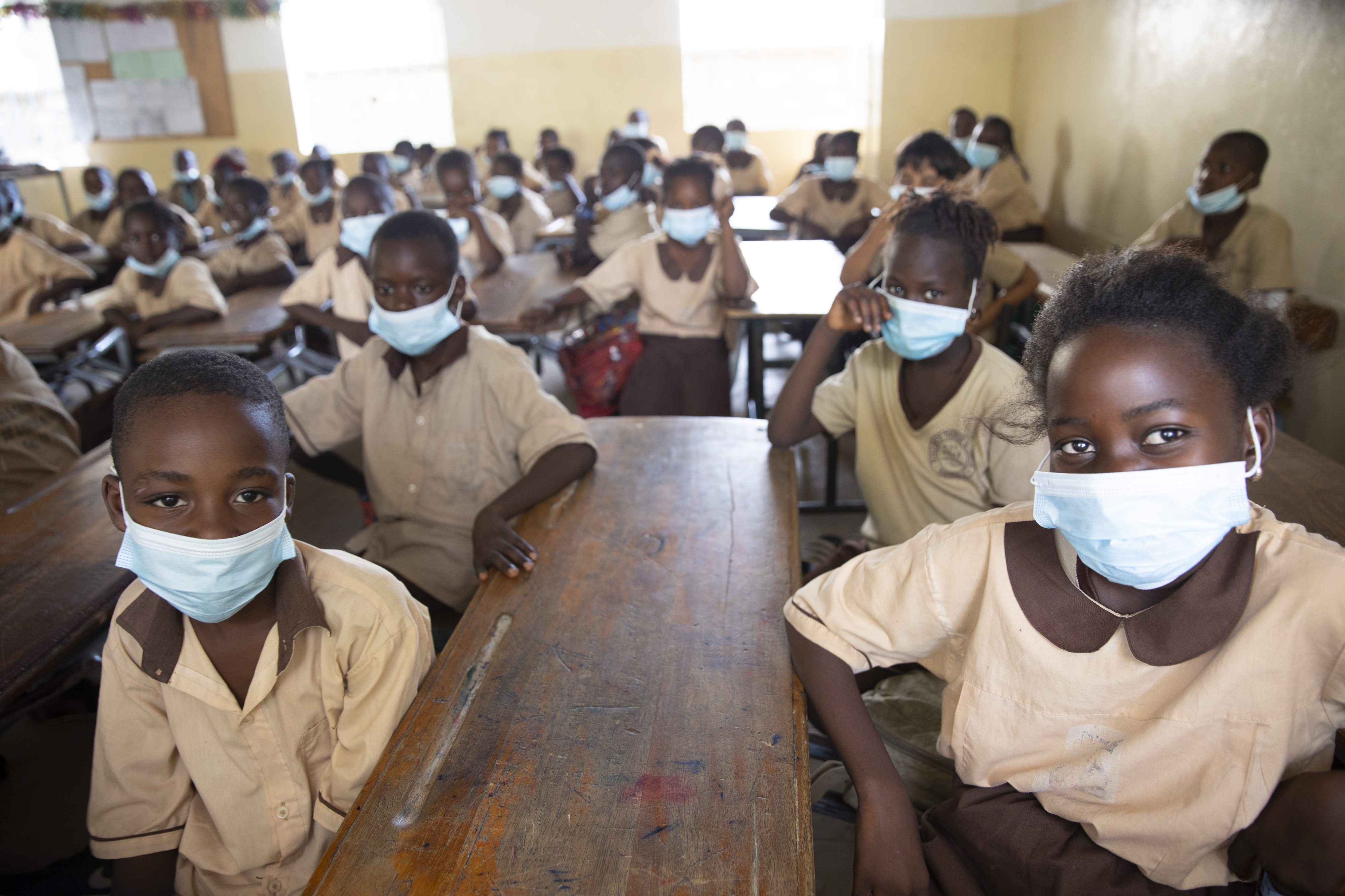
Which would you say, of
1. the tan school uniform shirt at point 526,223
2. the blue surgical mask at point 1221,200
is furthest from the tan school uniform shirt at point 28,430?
the blue surgical mask at point 1221,200

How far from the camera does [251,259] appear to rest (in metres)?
4.33

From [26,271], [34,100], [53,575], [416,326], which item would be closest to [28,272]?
[26,271]

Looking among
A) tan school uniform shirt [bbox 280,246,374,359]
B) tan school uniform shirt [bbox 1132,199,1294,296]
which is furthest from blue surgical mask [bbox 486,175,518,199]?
tan school uniform shirt [bbox 1132,199,1294,296]

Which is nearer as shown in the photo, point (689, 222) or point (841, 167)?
point (689, 222)

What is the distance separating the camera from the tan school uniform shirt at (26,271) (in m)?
3.85

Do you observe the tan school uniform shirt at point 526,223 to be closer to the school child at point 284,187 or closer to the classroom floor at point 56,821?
the school child at point 284,187

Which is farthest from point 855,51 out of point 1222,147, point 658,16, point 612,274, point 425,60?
Answer: point 612,274

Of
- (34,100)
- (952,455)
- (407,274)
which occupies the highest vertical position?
(34,100)

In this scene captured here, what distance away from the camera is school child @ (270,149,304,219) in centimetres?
754

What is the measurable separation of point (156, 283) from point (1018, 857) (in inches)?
143

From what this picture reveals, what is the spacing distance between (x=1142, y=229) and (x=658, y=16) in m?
6.00

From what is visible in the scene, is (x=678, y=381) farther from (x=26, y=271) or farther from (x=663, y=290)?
(x=26, y=271)

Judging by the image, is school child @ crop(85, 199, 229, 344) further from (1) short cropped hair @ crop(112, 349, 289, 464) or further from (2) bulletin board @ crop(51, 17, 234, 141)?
(2) bulletin board @ crop(51, 17, 234, 141)

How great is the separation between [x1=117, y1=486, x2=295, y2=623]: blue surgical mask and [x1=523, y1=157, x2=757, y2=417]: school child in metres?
2.03
